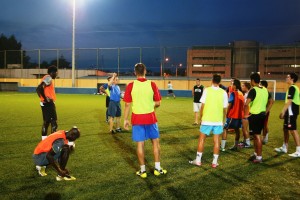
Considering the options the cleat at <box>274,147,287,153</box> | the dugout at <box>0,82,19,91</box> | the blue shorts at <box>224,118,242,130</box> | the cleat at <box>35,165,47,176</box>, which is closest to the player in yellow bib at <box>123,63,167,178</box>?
the cleat at <box>35,165,47,176</box>

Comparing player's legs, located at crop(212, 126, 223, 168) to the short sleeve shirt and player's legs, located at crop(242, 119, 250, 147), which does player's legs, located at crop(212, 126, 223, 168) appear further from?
the short sleeve shirt

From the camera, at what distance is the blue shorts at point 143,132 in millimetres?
5387

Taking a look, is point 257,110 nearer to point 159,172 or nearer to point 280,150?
point 280,150

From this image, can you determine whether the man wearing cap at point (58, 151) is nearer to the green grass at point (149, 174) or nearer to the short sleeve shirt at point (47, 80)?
the green grass at point (149, 174)

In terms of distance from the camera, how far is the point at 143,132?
5414mm

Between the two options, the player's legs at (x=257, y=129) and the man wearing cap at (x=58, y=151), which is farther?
the player's legs at (x=257, y=129)

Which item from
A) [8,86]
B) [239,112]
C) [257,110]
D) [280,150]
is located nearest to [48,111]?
[239,112]

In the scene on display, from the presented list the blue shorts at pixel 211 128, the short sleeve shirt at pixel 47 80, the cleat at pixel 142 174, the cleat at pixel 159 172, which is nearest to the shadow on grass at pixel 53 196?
the cleat at pixel 142 174

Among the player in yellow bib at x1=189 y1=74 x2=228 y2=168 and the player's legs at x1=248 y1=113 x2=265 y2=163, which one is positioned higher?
the player in yellow bib at x1=189 y1=74 x2=228 y2=168

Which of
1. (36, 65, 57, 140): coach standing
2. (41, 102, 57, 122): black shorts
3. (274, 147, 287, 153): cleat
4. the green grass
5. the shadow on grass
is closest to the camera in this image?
the shadow on grass

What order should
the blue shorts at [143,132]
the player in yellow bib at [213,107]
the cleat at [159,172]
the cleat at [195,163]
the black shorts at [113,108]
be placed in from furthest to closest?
the black shorts at [113,108], the cleat at [195,163], the player in yellow bib at [213,107], the cleat at [159,172], the blue shorts at [143,132]

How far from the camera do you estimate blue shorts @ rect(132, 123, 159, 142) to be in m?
5.39

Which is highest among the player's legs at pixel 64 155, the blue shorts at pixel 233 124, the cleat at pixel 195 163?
the blue shorts at pixel 233 124

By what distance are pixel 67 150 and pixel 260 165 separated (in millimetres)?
4135
